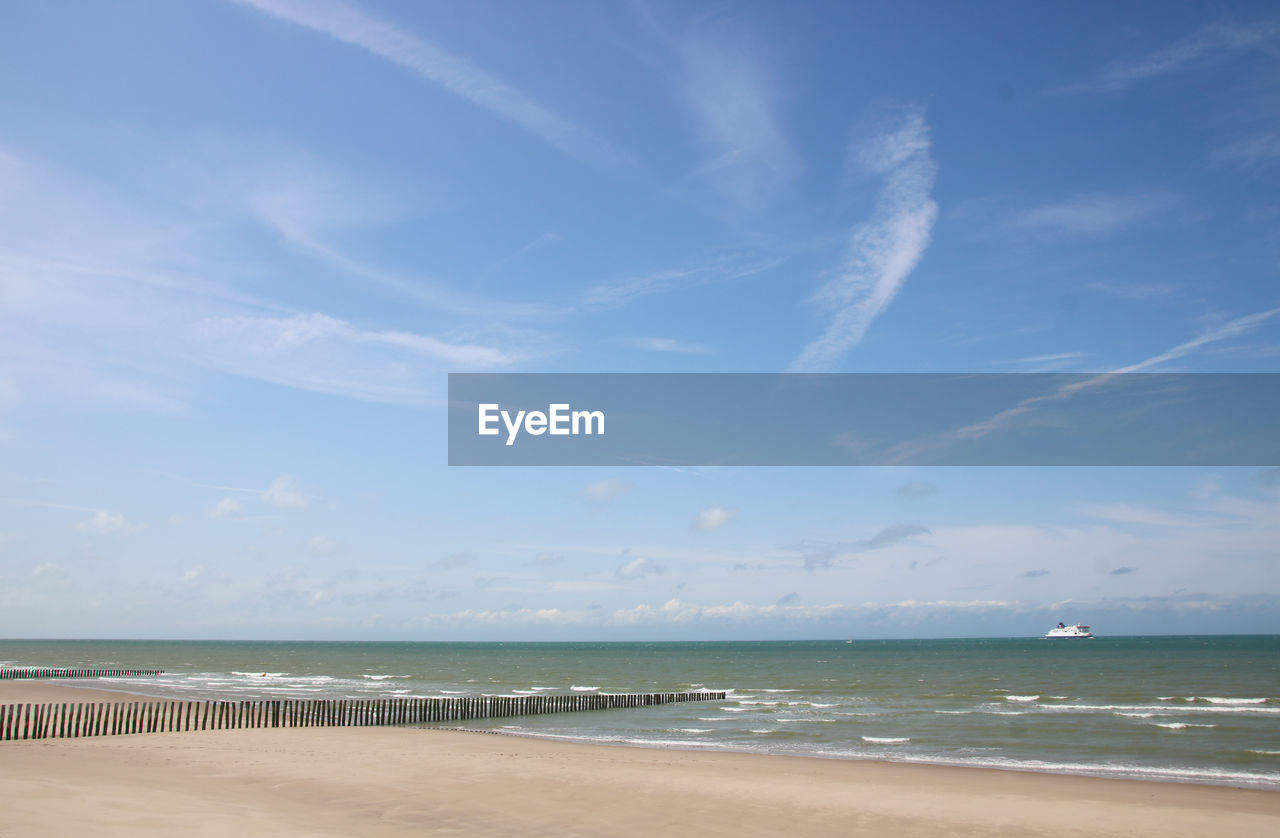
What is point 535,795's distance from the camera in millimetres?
19688

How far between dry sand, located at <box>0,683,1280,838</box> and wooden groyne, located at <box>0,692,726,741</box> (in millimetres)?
1737

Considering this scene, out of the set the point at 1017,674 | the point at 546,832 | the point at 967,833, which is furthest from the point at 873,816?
the point at 1017,674

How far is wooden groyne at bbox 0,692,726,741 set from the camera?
27656 mm

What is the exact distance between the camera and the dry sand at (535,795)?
1591 cm

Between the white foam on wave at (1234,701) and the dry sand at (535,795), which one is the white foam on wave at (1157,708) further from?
the dry sand at (535,795)

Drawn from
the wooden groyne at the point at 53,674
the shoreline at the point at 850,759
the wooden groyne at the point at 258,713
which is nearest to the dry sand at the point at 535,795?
the shoreline at the point at 850,759

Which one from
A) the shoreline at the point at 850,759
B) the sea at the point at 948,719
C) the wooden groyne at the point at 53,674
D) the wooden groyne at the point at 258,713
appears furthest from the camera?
the wooden groyne at the point at 53,674

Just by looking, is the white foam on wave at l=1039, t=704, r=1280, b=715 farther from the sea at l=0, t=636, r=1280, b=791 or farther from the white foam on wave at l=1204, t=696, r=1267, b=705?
the white foam on wave at l=1204, t=696, r=1267, b=705

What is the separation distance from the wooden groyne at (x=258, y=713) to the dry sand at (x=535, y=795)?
5.70ft

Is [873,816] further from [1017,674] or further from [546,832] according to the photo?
[1017,674]

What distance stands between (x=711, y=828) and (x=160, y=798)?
1102 cm

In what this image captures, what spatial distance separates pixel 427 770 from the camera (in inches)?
896

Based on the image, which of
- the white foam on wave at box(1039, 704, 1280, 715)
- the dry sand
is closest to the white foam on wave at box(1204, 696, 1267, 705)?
the white foam on wave at box(1039, 704, 1280, 715)

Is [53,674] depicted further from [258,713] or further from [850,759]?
[850,759]
